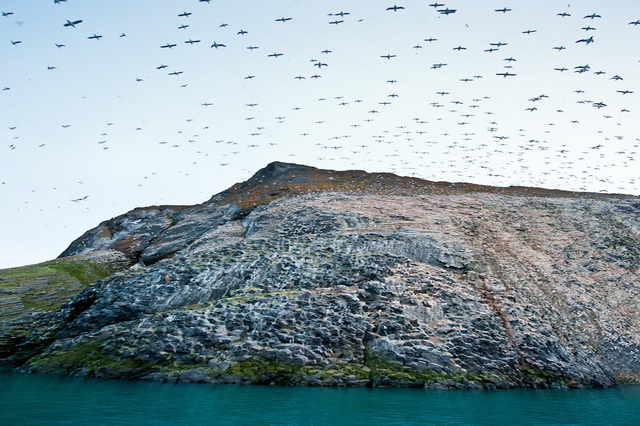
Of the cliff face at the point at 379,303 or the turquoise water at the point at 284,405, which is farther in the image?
the cliff face at the point at 379,303

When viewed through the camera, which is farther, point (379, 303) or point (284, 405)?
point (379, 303)

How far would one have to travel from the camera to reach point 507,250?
6084 centimetres

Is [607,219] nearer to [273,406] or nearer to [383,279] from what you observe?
[383,279]

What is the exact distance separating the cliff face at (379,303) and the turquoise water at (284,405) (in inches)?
142

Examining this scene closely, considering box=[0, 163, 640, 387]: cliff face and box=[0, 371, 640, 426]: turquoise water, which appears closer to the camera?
box=[0, 371, 640, 426]: turquoise water

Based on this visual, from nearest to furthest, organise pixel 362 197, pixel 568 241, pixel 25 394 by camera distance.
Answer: pixel 25 394 < pixel 568 241 < pixel 362 197

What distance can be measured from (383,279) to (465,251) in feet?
45.6

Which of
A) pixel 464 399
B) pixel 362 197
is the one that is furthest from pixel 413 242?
pixel 464 399

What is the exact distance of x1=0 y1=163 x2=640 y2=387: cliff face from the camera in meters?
41.0

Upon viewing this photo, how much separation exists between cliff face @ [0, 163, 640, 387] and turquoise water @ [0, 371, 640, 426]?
360cm

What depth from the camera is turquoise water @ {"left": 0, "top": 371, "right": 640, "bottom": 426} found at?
78.9 ft

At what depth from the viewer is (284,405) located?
28.6 meters

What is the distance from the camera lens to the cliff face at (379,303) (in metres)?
41.0

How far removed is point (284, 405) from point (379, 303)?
67.4 ft
